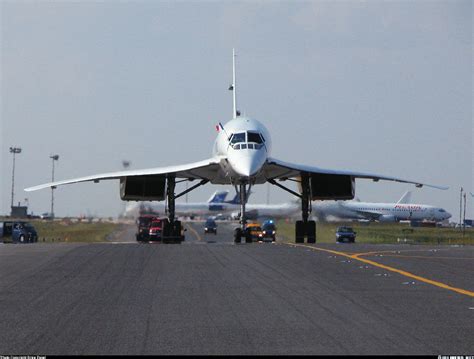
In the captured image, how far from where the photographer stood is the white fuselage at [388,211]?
4076 inches

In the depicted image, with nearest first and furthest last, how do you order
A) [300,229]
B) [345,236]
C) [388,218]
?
[300,229] → [345,236] → [388,218]

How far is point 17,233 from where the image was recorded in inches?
2495

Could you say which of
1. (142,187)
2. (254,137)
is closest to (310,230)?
(254,137)

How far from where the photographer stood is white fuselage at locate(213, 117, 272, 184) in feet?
128

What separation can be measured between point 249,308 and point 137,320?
2.15 meters

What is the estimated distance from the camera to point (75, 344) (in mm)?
12344

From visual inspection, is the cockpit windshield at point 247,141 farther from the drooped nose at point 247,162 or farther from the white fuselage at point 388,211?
the white fuselage at point 388,211

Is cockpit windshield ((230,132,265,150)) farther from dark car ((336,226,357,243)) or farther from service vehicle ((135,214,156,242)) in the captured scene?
service vehicle ((135,214,156,242))

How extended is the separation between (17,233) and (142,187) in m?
20.8

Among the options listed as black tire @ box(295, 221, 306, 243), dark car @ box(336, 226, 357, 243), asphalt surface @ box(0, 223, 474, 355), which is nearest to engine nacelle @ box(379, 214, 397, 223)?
dark car @ box(336, 226, 357, 243)

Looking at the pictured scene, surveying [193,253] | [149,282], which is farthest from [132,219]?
[149,282]

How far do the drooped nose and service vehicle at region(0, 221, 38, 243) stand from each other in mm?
27239

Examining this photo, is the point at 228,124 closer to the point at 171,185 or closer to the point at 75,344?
the point at 171,185

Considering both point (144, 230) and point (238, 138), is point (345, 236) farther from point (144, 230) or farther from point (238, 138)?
point (238, 138)
